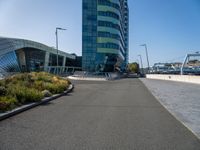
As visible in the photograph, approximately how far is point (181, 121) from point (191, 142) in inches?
110

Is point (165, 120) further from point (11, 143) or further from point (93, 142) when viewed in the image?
point (11, 143)

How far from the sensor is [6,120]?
908 cm

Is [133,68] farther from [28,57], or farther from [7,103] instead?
[7,103]

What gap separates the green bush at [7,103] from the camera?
33.4 ft

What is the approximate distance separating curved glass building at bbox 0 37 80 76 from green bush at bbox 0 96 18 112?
Result: 48069 millimetres

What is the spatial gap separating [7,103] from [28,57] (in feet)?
244

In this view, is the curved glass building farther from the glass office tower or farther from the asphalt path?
the asphalt path

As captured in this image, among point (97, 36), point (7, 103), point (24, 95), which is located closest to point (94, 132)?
point (7, 103)

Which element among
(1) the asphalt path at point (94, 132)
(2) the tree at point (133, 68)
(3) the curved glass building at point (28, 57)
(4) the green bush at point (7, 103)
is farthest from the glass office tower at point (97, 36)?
(1) the asphalt path at point (94, 132)

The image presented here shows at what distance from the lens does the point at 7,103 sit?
1055cm

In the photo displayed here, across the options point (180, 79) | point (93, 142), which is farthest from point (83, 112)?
point (180, 79)

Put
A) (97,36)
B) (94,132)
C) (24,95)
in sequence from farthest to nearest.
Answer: (97,36) → (24,95) → (94,132)

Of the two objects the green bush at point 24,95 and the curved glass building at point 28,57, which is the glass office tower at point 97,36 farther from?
the green bush at point 24,95

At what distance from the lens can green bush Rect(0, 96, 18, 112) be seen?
33.4 ft
